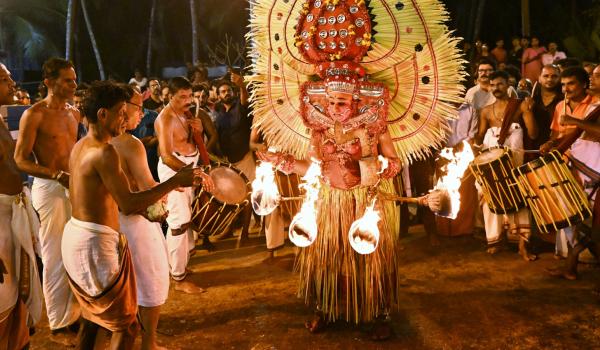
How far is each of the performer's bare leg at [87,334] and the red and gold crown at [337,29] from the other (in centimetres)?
247

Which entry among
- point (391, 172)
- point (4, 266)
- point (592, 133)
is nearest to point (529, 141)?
point (592, 133)

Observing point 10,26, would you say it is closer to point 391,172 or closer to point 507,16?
point 507,16

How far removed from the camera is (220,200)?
434cm

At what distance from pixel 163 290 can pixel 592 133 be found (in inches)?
167

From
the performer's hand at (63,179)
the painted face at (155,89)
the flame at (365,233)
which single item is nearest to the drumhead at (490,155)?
the flame at (365,233)

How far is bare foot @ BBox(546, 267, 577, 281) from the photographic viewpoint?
546 centimetres

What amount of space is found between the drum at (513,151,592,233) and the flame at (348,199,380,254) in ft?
6.97

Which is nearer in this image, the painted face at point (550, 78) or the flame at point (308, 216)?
the flame at point (308, 216)

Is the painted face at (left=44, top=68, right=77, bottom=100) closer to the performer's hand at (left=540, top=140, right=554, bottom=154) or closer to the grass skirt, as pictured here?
the grass skirt

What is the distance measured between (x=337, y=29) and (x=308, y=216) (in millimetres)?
1449

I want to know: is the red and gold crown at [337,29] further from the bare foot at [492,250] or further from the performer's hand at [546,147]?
the bare foot at [492,250]

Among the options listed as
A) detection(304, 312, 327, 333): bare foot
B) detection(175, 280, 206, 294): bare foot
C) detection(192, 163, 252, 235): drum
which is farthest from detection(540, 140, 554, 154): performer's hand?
detection(175, 280, 206, 294): bare foot

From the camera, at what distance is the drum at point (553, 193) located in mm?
5023

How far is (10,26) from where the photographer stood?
2419 cm
